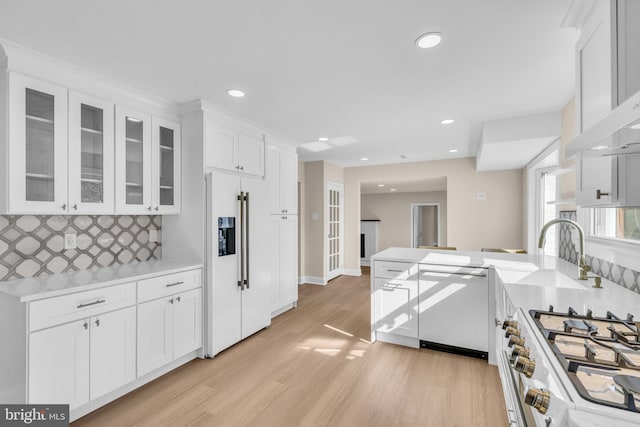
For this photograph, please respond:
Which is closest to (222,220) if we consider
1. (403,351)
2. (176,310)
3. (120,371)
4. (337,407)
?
(176,310)

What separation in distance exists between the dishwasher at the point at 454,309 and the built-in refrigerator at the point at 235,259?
5.73 ft

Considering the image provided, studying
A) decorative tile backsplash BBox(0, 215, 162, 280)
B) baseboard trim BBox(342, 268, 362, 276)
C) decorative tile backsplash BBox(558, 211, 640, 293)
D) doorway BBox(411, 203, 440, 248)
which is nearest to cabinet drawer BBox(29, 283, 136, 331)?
decorative tile backsplash BBox(0, 215, 162, 280)

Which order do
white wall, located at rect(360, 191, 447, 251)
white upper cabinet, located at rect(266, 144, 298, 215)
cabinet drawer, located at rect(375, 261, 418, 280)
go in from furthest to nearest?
white wall, located at rect(360, 191, 447, 251), white upper cabinet, located at rect(266, 144, 298, 215), cabinet drawer, located at rect(375, 261, 418, 280)

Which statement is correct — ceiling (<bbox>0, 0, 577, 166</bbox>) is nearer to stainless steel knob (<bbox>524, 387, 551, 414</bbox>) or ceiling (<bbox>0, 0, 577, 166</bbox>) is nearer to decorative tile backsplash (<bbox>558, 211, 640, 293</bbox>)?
decorative tile backsplash (<bbox>558, 211, 640, 293</bbox>)

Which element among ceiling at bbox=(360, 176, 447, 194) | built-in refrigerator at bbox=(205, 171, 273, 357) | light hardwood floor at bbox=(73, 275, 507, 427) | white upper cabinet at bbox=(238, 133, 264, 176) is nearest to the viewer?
light hardwood floor at bbox=(73, 275, 507, 427)

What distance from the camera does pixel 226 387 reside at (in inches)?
90.7

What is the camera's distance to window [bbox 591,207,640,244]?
5.42ft

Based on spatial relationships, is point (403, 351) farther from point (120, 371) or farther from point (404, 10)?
point (404, 10)

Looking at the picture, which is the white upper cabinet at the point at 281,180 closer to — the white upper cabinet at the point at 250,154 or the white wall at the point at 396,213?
the white upper cabinet at the point at 250,154

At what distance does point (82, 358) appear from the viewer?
1.91 m

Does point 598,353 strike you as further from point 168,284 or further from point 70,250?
point 70,250

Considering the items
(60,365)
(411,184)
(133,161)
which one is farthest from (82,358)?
(411,184)

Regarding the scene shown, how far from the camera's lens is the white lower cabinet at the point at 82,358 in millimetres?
1729

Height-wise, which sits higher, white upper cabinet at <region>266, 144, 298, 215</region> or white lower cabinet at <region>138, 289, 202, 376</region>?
white upper cabinet at <region>266, 144, 298, 215</region>
